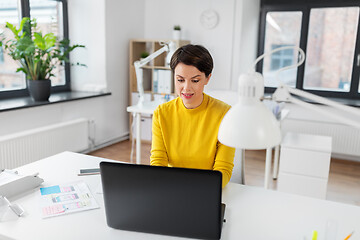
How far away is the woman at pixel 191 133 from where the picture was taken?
151 centimetres

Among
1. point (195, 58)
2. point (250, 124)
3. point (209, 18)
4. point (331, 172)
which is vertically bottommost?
point (331, 172)

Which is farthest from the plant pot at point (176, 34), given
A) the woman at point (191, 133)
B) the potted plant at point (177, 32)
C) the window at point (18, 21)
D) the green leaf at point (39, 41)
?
the woman at point (191, 133)

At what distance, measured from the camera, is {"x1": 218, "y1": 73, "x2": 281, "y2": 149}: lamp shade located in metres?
0.78

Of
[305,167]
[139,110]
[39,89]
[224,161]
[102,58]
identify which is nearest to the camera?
[224,161]

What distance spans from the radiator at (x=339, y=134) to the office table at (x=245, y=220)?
9.36 feet

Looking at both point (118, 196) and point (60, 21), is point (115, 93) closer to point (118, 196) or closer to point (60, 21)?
point (60, 21)

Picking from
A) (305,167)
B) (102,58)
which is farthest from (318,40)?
(102,58)

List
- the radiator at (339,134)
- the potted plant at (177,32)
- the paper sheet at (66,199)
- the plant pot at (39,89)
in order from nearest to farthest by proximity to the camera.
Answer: the paper sheet at (66,199)
the plant pot at (39,89)
the radiator at (339,134)
the potted plant at (177,32)

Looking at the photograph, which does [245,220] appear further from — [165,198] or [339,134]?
[339,134]

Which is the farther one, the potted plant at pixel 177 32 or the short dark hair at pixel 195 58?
the potted plant at pixel 177 32

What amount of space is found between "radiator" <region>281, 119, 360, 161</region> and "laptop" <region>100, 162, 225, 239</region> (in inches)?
132

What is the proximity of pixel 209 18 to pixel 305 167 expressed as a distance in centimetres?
245

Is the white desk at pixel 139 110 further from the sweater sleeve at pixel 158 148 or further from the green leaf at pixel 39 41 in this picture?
the sweater sleeve at pixel 158 148

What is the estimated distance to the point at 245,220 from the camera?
1.25 m
